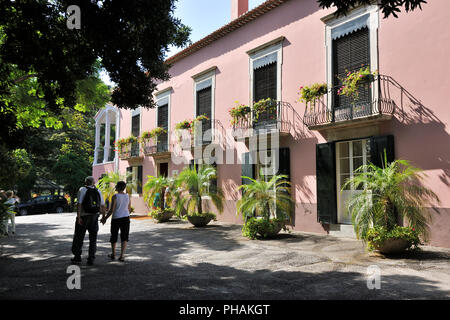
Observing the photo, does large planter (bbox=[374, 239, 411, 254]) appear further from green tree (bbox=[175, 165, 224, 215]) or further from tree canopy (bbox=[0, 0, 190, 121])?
green tree (bbox=[175, 165, 224, 215])

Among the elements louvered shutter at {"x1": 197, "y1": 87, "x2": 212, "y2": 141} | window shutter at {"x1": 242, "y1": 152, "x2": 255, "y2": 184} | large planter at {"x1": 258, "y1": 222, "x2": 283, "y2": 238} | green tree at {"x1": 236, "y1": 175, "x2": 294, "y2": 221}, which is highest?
louvered shutter at {"x1": 197, "y1": 87, "x2": 212, "y2": 141}

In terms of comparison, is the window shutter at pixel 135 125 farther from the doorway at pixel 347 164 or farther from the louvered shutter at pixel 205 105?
the doorway at pixel 347 164

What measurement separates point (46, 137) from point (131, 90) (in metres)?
26.7

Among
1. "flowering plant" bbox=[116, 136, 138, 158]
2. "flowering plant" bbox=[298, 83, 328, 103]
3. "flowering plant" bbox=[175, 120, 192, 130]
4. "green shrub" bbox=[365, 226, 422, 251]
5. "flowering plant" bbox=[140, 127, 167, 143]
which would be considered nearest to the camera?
"green shrub" bbox=[365, 226, 422, 251]

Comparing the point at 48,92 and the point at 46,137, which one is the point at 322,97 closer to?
the point at 48,92

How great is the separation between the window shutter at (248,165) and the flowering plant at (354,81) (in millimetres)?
3931

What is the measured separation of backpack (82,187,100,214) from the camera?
6.33 meters

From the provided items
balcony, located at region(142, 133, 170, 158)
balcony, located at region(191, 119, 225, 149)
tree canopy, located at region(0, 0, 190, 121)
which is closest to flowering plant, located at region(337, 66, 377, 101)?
tree canopy, located at region(0, 0, 190, 121)

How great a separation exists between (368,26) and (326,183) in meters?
4.41

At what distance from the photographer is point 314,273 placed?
550cm

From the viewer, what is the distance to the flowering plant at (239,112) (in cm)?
1187

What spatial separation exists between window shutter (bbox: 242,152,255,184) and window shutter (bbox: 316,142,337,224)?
2.68 m

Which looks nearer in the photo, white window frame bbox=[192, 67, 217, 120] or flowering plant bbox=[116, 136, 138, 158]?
white window frame bbox=[192, 67, 217, 120]
